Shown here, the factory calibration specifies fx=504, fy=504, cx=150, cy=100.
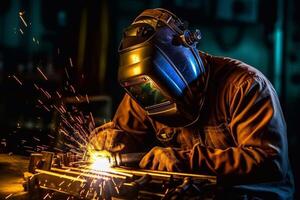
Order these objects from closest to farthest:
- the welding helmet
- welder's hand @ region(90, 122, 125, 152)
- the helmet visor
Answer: the welding helmet → the helmet visor → welder's hand @ region(90, 122, 125, 152)

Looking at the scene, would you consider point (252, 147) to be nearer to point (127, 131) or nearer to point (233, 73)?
point (233, 73)

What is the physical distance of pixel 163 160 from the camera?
284 cm

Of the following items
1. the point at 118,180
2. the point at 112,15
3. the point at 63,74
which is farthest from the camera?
the point at 63,74

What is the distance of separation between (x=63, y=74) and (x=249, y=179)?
5648 mm

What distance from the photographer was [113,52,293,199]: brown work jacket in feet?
9.02

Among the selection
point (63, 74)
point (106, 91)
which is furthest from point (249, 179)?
point (63, 74)

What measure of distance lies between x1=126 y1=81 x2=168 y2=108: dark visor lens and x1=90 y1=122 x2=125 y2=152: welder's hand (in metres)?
0.38

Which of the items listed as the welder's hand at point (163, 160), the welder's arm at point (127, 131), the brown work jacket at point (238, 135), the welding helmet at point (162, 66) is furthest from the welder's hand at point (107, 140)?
the welder's hand at point (163, 160)

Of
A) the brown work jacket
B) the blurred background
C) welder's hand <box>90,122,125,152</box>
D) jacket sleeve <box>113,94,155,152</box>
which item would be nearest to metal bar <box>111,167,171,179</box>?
the brown work jacket

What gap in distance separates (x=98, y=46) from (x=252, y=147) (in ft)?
16.5

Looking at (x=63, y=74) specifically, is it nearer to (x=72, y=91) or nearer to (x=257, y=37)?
(x=72, y=91)

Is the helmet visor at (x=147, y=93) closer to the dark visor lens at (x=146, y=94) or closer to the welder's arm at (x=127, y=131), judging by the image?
the dark visor lens at (x=146, y=94)

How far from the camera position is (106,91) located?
24.9 ft

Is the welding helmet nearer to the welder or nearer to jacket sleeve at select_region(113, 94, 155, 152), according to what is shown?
the welder
